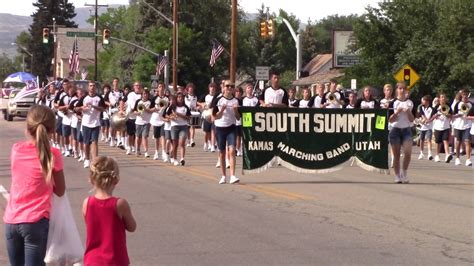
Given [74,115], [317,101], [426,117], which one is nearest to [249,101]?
[317,101]

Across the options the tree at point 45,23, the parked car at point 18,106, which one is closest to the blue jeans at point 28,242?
the parked car at point 18,106

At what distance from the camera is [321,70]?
98.1 m

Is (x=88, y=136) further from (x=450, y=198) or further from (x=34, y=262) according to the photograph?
(x=34, y=262)

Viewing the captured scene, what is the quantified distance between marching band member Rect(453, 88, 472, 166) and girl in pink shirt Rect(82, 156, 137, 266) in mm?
Answer: 18173

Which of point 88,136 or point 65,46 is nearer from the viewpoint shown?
point 88,136

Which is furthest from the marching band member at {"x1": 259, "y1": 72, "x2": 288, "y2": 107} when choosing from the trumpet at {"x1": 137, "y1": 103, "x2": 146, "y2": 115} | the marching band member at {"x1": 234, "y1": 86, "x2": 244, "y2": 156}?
the trumpet at {"x1": 137, "y1": 103, "x2": 146, "y2": 115}

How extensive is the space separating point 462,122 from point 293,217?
40.6 ft

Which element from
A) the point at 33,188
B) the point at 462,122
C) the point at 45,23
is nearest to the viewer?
the point at 33,188

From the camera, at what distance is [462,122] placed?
77.2 feet

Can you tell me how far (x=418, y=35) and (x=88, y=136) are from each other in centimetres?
2644

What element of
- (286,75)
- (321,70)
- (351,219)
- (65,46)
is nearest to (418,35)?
(351,219)

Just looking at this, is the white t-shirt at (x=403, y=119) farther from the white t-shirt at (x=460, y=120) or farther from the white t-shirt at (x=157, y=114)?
the white t-shirt at (x=157, y=114)

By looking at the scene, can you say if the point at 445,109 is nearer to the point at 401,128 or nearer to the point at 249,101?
the point at 249,101

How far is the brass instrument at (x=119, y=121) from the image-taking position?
24.7m
